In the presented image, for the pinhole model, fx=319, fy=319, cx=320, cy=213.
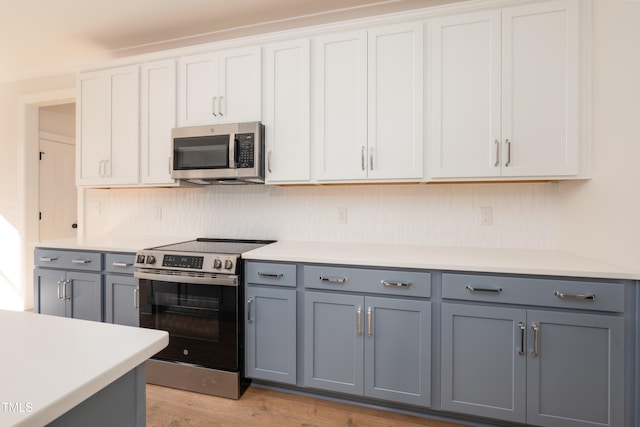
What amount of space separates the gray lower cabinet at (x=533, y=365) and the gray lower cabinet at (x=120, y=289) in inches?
84.8

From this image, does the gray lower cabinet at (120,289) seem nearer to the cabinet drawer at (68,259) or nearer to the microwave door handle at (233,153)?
the cabinet drawer at (68,259)

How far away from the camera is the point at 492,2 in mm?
1955

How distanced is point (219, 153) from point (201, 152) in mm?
162

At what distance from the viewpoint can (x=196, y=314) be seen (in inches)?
84.7

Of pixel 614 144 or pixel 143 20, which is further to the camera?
pixel 143 20

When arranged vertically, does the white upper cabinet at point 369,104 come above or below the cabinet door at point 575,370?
above

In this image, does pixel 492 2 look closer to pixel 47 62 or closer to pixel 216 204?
pixel 216 204

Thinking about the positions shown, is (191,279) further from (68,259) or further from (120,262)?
(68,259)

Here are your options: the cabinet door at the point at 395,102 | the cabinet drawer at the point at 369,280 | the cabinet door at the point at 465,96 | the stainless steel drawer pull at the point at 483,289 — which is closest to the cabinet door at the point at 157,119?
the cabinet drawer at the point at 369,280

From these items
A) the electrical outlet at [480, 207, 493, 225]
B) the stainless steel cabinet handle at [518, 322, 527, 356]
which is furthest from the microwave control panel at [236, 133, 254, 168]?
the stainless steel cabinet handle at [518, 322, 527, 356]

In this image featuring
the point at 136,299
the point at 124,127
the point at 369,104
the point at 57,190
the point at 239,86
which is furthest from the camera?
the point at 57,190

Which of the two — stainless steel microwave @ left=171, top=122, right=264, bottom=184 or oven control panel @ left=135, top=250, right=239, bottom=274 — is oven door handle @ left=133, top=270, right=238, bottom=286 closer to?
oven control panel @ left=135, top=250, right=239, bottom=274

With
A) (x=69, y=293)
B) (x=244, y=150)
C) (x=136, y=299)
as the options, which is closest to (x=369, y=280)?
(x=244, y=150)

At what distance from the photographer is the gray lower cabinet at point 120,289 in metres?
2.36
